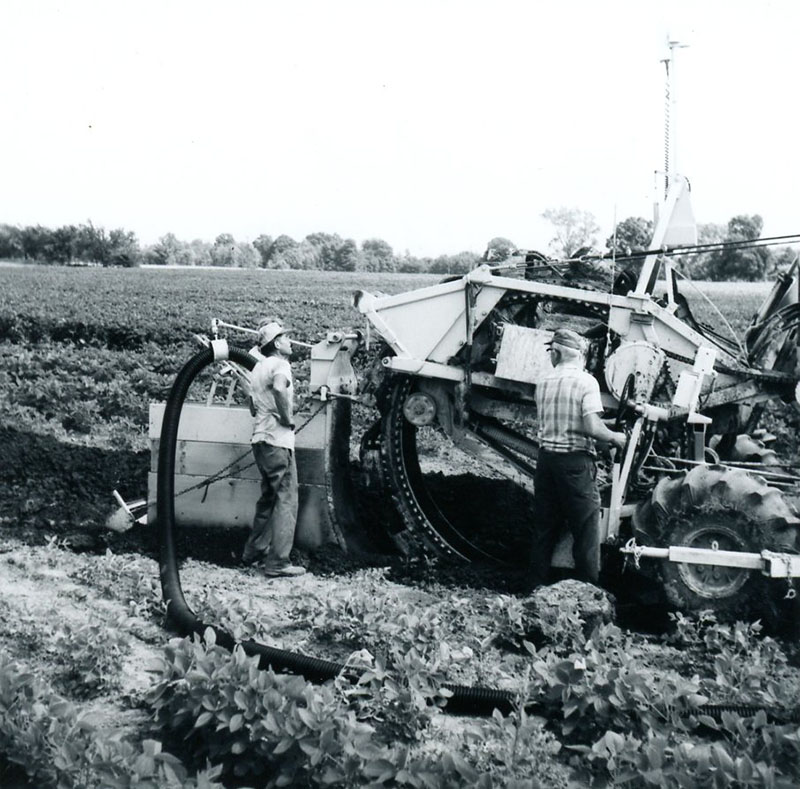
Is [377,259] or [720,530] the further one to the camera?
[377,259]

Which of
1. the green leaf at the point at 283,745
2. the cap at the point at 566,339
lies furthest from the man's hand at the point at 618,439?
the green leaf at the point at 283,745

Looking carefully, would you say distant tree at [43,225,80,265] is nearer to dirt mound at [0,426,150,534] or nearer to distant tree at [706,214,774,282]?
distant tree at [706,214,774,282]

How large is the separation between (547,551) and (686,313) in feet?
6.51

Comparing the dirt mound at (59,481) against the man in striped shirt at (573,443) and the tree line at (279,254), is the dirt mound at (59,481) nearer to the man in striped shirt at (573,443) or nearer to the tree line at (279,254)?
the man in striped shirt at (573,443)

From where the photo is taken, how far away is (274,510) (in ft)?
22.2

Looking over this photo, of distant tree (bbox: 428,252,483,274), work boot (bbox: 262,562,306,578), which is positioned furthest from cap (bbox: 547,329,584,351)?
distant tree (bbox: 428,252,483,274)

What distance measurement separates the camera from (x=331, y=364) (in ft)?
23.6

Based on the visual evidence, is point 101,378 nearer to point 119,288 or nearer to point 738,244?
point 738,244

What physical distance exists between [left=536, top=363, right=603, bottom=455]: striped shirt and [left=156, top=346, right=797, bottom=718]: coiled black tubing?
165 cm

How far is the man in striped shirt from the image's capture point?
5703 millimetres

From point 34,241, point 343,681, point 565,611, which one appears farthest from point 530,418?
point 34,241

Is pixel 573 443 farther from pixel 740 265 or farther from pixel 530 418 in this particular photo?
pixel 740 265

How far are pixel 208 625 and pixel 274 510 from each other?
1.60 meters

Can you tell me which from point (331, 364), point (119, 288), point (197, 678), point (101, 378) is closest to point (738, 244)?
point (331, 364)
